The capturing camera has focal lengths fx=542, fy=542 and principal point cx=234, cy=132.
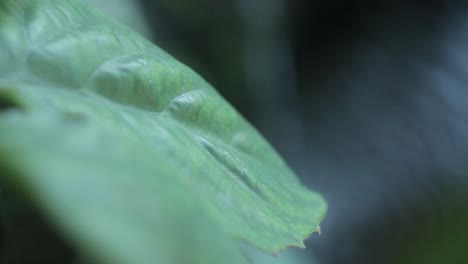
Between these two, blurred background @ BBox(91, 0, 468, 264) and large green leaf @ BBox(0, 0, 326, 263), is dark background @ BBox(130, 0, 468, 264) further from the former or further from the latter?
large green leaf @ BBox(0, 0, 326, 263)

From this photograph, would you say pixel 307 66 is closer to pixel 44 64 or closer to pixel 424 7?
pixel 424 7

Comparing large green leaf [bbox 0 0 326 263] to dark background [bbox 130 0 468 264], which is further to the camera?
dark background [bbox 130 0 468 264]

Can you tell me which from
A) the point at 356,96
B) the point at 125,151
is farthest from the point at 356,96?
the point at 125,151

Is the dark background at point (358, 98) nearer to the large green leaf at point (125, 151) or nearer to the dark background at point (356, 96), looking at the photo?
the dark background at point (356, 96)

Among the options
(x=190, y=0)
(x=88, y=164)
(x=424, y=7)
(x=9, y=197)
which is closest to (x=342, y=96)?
(x=424, y=7)

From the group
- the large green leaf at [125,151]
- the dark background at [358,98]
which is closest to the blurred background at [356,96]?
the dark background at [358,98]

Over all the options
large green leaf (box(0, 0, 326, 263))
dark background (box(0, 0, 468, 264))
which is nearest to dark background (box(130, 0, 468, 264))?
dark background (box(0, 0, 468, 264))
